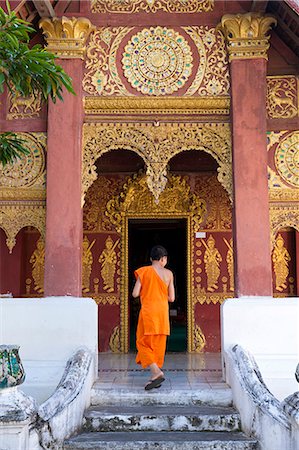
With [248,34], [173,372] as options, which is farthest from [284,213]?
[173,372]

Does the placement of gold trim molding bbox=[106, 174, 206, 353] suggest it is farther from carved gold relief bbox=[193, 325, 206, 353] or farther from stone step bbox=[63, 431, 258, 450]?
stone step bbox=[63, 431, 258, 450]

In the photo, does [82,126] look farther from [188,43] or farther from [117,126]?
[188,43]

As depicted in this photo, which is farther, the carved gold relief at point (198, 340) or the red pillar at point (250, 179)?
the carved gold relief at point (198, 340)

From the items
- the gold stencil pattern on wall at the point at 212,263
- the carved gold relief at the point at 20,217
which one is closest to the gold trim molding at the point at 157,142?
the carved gold relief at the point at 20,217

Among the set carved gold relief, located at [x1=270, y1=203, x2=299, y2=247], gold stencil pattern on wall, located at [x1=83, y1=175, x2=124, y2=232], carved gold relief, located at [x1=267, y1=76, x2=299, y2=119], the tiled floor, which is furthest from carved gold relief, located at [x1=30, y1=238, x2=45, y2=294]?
carved gold relief, located at [x1=267, y1=76, x2=299, y2=119]

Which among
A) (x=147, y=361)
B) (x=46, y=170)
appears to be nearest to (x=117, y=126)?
(x=46, y=170)

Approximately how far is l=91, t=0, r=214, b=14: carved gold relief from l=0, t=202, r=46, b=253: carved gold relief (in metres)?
2.25

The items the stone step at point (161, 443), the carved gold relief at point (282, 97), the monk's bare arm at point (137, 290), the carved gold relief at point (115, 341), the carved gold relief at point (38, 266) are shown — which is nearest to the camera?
the stone step at point (161, 443)

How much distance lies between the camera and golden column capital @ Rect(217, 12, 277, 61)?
5.48 metres

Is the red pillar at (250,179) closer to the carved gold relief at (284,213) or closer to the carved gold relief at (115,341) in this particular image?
the carved gold relief at (284,213)

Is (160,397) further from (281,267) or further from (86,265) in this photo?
(281,267)

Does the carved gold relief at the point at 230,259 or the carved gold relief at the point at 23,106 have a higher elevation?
the carved gold relief at the point at 23,106

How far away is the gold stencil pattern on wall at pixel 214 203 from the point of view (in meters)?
7.55

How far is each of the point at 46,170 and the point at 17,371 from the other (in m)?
2.57
